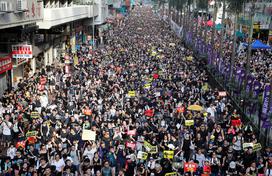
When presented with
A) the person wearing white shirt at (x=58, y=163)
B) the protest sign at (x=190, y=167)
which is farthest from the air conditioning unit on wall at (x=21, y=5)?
the protest sign at (x=190, y=167)

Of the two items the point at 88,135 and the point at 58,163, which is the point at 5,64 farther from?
the point at 58,163

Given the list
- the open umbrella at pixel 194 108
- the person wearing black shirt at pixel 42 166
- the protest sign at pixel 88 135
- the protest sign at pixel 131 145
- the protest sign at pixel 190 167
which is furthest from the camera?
the open umbrella at pixel 194 108

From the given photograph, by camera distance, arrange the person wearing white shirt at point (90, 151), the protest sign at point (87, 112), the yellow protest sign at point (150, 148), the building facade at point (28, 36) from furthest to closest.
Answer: the building facade at point (28, 36) < the protest sign at point (87, 112) < the yellow protest sign at point (150, 148) < the person wearing white shirt at point (90, 151)

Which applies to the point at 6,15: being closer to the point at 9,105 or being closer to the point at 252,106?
the point at 9,105

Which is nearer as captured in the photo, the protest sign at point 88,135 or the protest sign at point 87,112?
the protest sign at point 88,135

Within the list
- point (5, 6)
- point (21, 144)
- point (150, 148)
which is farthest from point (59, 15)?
point (150, 148)

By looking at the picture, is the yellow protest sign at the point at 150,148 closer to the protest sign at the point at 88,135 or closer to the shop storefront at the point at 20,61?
the protest sign at the point at 88,135

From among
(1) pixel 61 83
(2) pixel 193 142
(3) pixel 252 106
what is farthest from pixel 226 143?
(1) pixel 61 83
